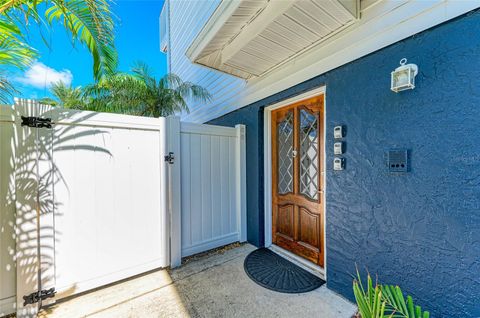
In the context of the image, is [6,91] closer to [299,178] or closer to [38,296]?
[38,296]

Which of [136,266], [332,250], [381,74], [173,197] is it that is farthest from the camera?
[173,197]

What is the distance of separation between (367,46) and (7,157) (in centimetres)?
362

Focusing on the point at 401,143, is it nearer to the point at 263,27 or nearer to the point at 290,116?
the point at 290,116

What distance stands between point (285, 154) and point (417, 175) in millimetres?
1672

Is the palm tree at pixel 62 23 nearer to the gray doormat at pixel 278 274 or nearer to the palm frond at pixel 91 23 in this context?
the palm frond at pixel 91 23

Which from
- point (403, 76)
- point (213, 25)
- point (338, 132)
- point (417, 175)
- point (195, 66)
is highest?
point (195, 66)

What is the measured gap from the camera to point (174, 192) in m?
2.77

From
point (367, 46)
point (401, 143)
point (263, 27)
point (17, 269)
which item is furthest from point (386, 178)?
point (17, 269)

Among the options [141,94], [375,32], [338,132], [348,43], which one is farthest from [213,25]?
[141,94]

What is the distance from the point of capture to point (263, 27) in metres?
2.02

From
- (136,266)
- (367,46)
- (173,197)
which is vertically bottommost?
(136,266)

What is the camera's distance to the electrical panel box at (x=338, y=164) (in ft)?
6.97

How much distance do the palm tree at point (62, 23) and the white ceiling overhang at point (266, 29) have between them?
1.03 metres

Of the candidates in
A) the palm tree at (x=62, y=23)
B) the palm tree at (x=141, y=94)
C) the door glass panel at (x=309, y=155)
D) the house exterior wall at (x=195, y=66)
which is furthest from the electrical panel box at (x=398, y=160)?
the palm tree at (x=141, y=94)
